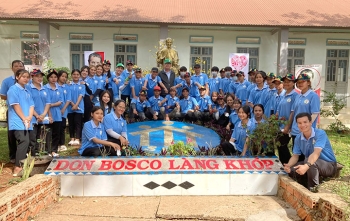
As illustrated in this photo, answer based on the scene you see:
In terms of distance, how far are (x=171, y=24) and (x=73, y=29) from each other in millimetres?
4491

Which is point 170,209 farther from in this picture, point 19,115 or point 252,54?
point 252,54

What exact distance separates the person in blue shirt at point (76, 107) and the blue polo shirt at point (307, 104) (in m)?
3.95

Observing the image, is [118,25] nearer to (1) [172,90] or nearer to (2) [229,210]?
(1) [172,90]

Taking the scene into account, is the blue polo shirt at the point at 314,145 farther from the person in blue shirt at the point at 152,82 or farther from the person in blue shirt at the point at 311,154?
the person in blue shirt at the point at 152,82

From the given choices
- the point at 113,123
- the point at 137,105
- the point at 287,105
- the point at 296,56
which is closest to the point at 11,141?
the point at 113,123

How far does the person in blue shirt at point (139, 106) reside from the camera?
768cm

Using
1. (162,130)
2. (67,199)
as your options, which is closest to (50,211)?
(67,199)

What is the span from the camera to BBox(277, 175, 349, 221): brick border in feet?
10.1

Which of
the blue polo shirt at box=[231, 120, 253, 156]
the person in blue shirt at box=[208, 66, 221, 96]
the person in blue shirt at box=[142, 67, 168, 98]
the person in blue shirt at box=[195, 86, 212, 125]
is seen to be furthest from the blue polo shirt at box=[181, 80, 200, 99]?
the blue polo shirt at box=[231, 120, 253, 156]

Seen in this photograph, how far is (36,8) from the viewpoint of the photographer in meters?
13.3

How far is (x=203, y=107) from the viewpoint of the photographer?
317 inches

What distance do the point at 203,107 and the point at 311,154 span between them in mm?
4193

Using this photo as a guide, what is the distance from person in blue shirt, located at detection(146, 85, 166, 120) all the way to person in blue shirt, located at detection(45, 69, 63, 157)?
2.24 m

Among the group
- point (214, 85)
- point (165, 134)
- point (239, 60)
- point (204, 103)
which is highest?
point (239, 60)
